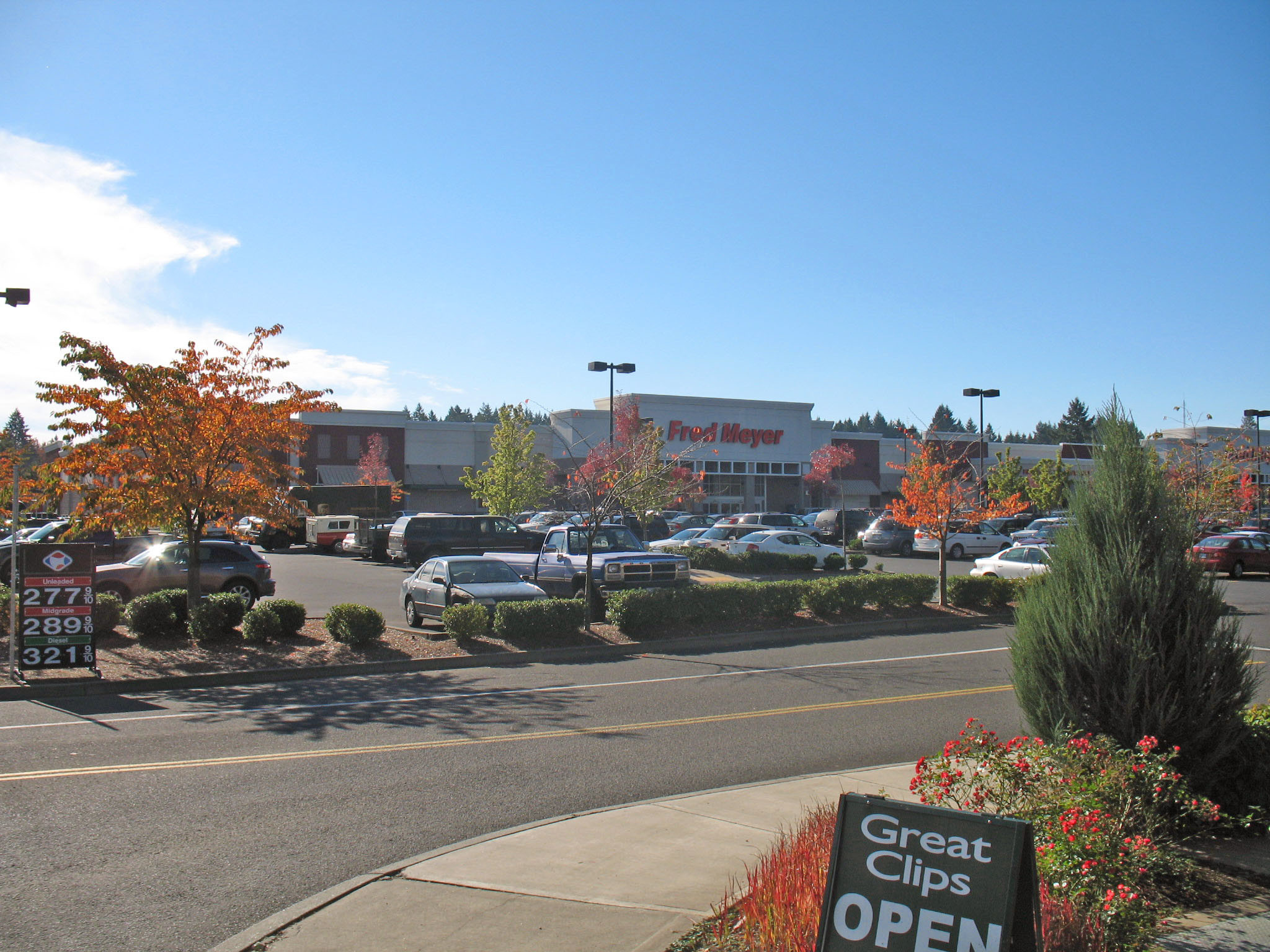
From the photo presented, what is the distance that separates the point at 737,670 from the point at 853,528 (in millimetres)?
36438

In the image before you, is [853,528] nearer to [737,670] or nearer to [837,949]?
[737,670]

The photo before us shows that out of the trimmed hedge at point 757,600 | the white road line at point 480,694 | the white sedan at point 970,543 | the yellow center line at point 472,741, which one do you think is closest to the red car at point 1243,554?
the white sedan at point 970,543

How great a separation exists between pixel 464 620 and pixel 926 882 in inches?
505

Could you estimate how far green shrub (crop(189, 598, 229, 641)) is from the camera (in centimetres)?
1556

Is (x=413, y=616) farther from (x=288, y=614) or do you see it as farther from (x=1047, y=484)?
(x=1047, y=484)

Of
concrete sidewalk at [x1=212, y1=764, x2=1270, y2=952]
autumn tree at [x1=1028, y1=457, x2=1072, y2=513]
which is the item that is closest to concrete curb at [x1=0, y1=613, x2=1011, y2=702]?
concrete sidewalk at [x1=212, y1=764, x2=1270, y2=952]

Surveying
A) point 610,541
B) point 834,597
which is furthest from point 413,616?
point 834,597

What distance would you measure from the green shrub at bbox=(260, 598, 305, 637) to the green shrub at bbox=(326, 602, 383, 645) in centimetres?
73

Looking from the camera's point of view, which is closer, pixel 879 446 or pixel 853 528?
pixel 853 528

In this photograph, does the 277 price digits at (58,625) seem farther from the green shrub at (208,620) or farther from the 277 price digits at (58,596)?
the green shrub at (208,620)

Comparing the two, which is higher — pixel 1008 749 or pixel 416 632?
pixel 1008 749

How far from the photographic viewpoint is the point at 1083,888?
14.9ft

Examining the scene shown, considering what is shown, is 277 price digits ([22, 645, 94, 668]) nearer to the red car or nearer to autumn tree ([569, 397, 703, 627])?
autumn tree ([569, 397, 703, 627])

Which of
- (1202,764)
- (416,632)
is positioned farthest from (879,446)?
(1202,764)
